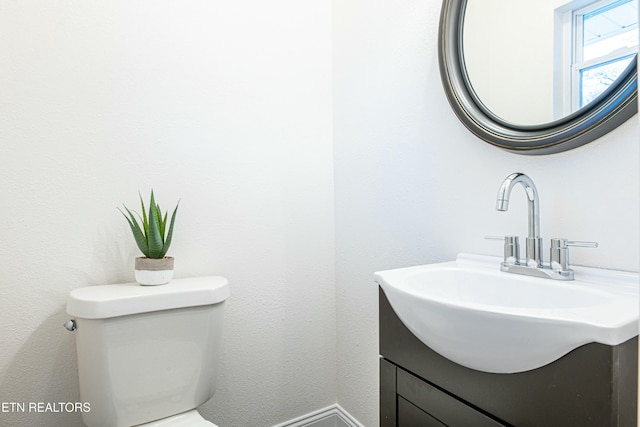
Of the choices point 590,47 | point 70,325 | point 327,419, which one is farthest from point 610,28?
point 327,419

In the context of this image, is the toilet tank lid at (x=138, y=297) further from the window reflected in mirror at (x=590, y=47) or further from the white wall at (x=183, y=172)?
the window reflected in mirror at (x=590, y=47)

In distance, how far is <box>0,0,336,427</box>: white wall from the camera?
3.62 ft

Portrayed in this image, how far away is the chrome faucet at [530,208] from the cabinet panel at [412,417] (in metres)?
0.38

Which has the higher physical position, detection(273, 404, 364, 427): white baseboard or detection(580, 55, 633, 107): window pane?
detection(580, 55, 633, 107): window pane

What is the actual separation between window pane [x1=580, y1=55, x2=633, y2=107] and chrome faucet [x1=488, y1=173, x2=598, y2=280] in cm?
20

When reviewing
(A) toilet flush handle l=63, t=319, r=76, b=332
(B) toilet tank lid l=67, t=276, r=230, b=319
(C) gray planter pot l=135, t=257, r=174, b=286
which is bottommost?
(A) toilet flush handle l=63, t=319, r=76, b=332

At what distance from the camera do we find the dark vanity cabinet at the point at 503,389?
51 centimetres

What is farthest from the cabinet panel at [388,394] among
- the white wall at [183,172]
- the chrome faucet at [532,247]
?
the white wall at [183,172]

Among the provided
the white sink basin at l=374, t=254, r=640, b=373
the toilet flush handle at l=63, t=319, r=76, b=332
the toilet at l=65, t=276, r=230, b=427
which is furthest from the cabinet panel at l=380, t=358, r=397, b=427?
A: the toilet flush handle at l=63, t=319, r=76, b=332

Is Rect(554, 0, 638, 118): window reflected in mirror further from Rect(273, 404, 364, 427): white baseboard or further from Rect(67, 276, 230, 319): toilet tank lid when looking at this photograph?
Rect(273, 404, 364, 427): white baseboard

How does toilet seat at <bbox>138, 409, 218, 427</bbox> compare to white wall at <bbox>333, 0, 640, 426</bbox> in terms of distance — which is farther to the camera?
toilet seat at <bbox>138, 409, 218, 427</bbox>

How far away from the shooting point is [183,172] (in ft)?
4.30

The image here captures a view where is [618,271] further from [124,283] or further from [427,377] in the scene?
[124,283]

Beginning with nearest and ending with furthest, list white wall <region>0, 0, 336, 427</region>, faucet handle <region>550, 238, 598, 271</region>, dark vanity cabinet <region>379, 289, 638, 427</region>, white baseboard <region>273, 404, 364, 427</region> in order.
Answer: dark vanity cabinet <region>379, 289, 638, 427</region>, faucet handle <region>550, 238, 598, 271</region>, white wall <region>0, 0, 336, 427</region>, white baseboard <region>273, 404, 364, 427</region>
